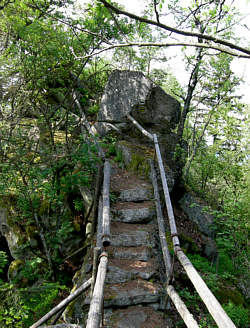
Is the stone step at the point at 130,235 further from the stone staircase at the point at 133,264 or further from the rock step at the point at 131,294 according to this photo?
the rock step at the point at 131,294

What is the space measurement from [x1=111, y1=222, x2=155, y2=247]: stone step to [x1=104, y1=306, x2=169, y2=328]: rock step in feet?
4.09

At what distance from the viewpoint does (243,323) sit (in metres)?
4.98

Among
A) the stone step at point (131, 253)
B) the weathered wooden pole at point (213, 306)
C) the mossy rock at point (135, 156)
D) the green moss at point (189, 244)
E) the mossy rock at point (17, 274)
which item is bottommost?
the mossy rock at point (17, 274)

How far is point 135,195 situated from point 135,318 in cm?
296

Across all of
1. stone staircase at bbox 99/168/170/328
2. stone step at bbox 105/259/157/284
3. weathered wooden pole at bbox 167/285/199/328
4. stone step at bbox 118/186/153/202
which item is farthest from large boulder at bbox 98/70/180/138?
weathered wooden pole at bbox 167/285/199/328

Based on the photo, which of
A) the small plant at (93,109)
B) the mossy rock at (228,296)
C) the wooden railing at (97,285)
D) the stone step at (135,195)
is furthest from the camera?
the small plant at (93,109)

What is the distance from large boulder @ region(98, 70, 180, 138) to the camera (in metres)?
8.69

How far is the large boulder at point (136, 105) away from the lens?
8.69 meters

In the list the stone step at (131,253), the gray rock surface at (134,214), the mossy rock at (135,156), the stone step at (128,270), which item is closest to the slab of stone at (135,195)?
the gray rock surface at (134,214)

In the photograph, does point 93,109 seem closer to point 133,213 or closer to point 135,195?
point 135,195

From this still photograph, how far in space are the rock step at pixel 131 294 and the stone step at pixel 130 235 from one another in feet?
2.82

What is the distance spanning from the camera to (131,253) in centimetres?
433

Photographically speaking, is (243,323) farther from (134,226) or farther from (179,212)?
(179,212)

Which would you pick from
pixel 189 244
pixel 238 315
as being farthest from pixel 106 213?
pixel 189 244
